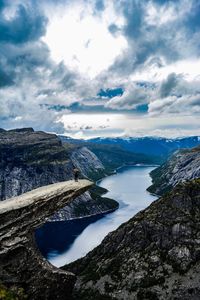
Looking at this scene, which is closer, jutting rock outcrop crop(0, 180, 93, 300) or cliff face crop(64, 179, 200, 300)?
jutting rock outcrop crop(0, 180, 93, 300)

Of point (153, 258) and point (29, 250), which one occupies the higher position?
point (29, 250)

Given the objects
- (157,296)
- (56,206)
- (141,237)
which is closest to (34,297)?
(56,206)

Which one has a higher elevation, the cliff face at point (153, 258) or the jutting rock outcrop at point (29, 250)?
the jutting rock outcrop at point (29, 250)

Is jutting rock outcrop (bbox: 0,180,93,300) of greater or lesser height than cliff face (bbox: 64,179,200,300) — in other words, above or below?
above

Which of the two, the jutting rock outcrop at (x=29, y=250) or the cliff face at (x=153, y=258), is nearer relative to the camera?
the jutting rock outcrop at (x=29, y=250)
